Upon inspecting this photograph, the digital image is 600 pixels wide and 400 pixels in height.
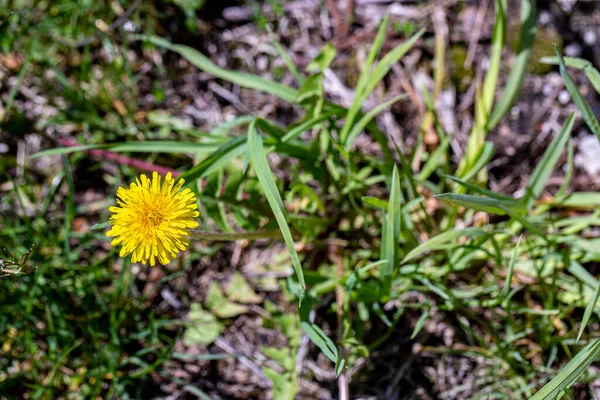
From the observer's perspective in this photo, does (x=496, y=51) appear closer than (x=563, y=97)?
Yes

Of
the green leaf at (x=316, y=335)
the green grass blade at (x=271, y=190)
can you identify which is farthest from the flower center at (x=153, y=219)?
the green leaf at (x=316, y=335)

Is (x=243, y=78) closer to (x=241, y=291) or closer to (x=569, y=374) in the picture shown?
(x=241, y=291)

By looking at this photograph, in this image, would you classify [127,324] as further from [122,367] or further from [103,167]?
[103,167]

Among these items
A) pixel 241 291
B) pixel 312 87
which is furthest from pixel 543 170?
pixel 241 291

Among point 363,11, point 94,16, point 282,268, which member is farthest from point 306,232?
point 94,16

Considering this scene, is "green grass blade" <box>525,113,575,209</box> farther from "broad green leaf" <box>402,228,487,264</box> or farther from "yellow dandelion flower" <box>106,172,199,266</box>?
"yellow dandelion flower" <box>106,172,199,266</box>

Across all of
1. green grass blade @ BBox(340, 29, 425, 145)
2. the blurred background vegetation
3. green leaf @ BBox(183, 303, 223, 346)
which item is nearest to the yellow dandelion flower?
the blurred background vegetation
